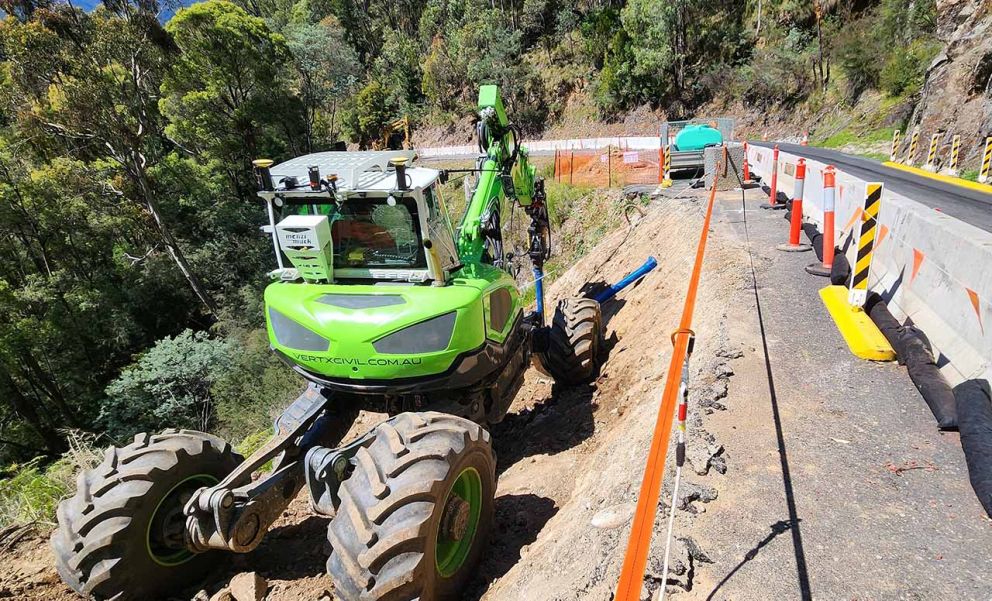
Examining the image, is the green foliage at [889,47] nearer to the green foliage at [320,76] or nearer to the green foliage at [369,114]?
the green foliage at [320,76]

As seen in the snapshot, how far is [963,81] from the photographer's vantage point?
16391 mm

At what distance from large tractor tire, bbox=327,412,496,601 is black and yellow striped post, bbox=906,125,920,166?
21.0 m

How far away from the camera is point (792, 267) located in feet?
23.6

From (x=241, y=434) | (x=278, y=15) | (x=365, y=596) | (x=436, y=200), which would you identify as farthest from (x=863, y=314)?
(x=278, y=15)

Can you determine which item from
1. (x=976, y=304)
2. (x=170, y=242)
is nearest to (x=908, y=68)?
(x=976, y=304)

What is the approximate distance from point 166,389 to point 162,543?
15.7 metres

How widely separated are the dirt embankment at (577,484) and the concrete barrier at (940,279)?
1501 millimetres

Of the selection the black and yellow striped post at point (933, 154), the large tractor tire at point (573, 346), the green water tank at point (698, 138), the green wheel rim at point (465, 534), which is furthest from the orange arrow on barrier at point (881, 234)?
the black and yellow striped post at point (933, 154)

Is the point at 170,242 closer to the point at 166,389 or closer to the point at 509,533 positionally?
the point at 166,389

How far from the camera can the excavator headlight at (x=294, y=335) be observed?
165 inches

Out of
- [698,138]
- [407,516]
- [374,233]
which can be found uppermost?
[698,138]

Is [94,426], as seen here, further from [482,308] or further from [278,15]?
[278,15]

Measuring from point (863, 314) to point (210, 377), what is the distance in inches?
685

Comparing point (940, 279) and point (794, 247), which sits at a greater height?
point (940, 279)
